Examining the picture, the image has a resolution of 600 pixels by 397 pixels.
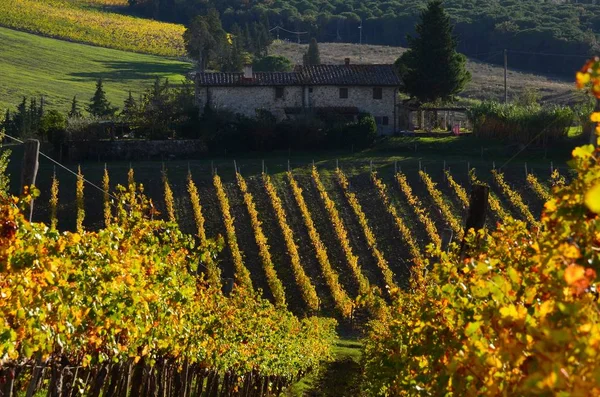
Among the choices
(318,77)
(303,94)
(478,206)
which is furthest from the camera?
(318,77)

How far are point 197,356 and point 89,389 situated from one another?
8.14 feet

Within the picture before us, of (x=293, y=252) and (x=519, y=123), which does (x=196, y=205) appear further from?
(x=519, y=123)

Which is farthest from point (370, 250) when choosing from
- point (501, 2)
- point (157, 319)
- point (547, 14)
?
point (501, 2)

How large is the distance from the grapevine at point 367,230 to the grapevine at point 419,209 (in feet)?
7.34

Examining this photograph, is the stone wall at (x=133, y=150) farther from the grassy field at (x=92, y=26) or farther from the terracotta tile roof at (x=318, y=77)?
the grassy field at (x=92, y=26)

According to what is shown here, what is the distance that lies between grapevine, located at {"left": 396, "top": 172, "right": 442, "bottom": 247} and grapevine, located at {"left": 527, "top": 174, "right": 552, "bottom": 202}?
5360mm

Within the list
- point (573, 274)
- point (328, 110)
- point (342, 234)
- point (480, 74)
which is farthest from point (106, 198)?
point (480, 74)

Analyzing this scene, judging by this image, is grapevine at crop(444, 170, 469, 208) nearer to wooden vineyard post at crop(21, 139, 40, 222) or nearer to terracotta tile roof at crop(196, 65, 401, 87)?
terracotta tile roof at crop(196, 65, 401, 87)

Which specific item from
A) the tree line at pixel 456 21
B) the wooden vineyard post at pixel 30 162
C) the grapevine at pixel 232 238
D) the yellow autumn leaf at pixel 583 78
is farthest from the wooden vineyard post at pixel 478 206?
the tree line at pixel 456 21

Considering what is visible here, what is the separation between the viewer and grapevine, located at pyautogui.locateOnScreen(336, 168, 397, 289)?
4453cm

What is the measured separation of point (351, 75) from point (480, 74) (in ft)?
195

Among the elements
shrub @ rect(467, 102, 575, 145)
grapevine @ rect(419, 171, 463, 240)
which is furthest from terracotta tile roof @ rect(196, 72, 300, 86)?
grapevine @ rect(419, 171, 463, 240)

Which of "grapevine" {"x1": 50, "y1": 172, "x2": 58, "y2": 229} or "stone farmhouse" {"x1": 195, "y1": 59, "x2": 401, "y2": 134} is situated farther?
"stone farmhouse" {"x1": 195, "y1": 59, "x2": 401, "y2": 134}

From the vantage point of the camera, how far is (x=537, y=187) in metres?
53.3
